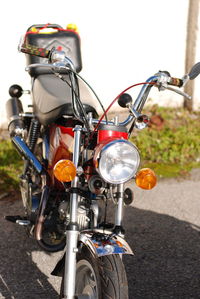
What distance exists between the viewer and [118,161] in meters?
2.42

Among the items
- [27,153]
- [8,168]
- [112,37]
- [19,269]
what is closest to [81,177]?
[27,153]

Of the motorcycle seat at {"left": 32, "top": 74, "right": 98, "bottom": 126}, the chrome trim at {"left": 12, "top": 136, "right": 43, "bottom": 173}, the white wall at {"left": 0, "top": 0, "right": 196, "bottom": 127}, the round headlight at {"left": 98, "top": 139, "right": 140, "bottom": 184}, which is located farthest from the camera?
the white wall at {"left": 0, "top": 0, "right": 196, "bottom": 127}

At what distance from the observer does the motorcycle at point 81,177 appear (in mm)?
2445

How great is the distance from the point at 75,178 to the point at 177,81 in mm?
726

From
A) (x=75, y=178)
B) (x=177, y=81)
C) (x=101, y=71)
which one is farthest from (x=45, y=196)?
(x=101, y=71)

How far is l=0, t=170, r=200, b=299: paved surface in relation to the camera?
10.5ft

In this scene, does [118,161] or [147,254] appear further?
[147,254]

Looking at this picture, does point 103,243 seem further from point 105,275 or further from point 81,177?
point 81,177

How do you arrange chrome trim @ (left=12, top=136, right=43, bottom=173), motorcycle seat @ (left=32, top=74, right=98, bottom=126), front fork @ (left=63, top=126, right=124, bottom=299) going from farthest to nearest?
chrome trim @ (left=12, top=136, right=43, bottom=173)
motorcycle seat @ (left=32, top=74, right=98, bottom=126)
front fork @ (left=63, top=126, right=124, bottom=299)

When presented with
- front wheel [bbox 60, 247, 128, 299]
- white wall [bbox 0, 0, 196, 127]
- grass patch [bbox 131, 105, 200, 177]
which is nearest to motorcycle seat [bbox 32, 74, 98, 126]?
front wheel [bbox 60, 247, 128, 299]

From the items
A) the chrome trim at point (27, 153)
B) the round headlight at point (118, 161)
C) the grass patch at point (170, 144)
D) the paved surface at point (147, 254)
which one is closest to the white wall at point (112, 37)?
the grass patch at point (170, 144)

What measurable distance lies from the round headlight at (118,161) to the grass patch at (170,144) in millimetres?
2543

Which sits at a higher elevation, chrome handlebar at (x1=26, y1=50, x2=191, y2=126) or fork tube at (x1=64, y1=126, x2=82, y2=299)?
chrome handlebar at (x1=26, y1=50, x2=191, y2=126)

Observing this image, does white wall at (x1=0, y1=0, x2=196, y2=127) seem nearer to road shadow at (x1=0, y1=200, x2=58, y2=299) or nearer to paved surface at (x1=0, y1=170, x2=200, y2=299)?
paved surface at (x1=0, y1=170, x2=200, y2=299)
